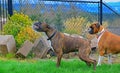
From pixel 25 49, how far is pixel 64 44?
2276 millimetres

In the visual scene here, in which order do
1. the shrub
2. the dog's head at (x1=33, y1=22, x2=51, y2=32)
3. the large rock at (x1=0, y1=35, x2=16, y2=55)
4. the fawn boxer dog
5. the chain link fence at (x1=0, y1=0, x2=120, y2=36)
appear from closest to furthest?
the dog's head at (x1=33, y1=22, x2=51, y2=32)
the fawn boxer dog
the large rock at (x1=0, y1=35, x2=16, y2=55)
the shrub
the chain link fence at (x1=0, y1=0, x2=120, y2=36)

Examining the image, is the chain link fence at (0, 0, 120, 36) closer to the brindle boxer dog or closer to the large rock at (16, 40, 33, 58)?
the large rock at (16, 40, 33, 58)

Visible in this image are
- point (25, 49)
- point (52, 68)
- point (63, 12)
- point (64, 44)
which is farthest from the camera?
point (63, 12)

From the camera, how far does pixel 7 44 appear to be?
11938mm

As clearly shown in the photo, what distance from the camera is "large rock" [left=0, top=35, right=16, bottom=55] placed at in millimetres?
11906

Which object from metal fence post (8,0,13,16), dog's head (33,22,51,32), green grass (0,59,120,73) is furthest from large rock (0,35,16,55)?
dog's head (33,22,51,32)

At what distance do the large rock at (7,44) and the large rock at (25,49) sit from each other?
11.5 inches

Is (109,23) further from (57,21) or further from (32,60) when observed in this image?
(32,60)

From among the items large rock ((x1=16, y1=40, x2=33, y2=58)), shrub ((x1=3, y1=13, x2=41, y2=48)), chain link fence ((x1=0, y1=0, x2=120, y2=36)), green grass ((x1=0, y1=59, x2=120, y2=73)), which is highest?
chain link fence ((x1=0, y1=0, x2=120, y2=36))

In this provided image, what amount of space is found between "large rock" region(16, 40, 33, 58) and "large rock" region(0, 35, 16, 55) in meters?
0.29

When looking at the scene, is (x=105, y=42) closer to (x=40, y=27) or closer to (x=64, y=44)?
(x=64, y=44)

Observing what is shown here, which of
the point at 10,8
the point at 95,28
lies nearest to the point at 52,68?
the point at 95,28

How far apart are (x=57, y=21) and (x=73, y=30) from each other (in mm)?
803

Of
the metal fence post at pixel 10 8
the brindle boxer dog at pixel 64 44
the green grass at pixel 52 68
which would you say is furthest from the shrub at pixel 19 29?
the brindle boxer dog at pixel 64 44
